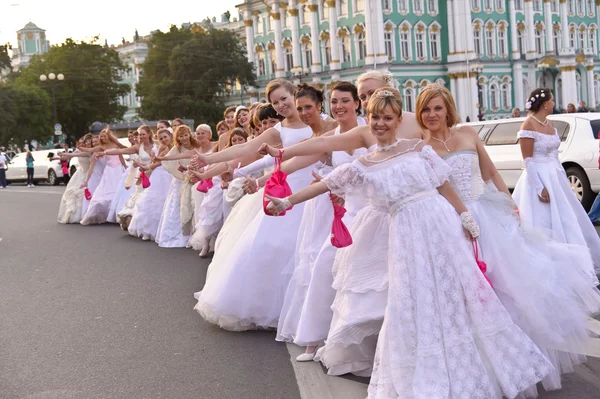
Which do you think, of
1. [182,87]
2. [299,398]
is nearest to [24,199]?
[299,398]

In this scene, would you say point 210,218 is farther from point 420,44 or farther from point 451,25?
point 451,25

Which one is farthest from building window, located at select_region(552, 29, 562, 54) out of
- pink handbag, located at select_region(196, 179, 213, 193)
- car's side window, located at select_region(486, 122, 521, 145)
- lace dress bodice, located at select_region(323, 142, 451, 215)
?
lace dress bodice, located at select_region(323, 142, 451, 215)

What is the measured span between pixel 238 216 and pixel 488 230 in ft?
10.4

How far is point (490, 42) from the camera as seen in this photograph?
82562 mm

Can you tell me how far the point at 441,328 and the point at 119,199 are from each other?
1454 centimetres

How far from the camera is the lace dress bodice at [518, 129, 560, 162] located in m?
9.09

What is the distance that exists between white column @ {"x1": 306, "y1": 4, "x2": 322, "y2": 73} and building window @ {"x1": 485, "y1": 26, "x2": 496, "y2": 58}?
1471 centimetres

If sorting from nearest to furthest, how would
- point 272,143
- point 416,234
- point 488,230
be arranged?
point 416,234 → point 488,230 → point 272,143

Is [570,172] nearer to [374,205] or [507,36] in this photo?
[374,205]

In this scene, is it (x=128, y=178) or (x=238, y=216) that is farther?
(x=128, y=178)

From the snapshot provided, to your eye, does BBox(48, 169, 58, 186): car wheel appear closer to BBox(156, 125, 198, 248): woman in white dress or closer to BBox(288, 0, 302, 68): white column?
BBox(156, 125, 198, 248): woman in white dress

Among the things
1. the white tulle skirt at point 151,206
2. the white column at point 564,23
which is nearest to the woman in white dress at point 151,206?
the white tulle skirt at point 151,206

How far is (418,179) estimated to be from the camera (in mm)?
5398

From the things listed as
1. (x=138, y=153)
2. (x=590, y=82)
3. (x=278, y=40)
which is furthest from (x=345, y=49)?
(x=138, y=153)
